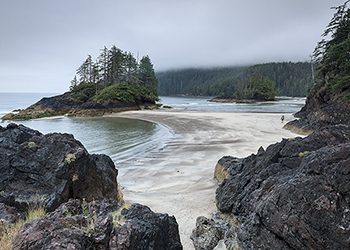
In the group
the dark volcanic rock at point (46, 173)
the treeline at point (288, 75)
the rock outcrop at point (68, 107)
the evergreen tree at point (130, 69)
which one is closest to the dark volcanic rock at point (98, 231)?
the dark volcanic rock at point (46, 173)

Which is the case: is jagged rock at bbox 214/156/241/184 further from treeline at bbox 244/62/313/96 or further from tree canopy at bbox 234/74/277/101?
treeline at bbox 244/62/313/96

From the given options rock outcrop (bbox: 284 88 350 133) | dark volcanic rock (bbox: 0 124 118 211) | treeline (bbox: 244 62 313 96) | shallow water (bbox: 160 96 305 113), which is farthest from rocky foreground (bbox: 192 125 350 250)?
treeline (bbox: 244 62 313 96)

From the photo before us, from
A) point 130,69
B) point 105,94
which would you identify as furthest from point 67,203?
point 130,69

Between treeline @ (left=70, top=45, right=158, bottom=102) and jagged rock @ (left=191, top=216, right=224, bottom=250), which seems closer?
jagged rock @ (left=191, top=216, right=224, bottom=250)

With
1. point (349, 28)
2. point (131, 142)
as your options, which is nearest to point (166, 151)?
point (131, 142)

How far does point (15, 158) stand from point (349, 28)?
3091 centimetres

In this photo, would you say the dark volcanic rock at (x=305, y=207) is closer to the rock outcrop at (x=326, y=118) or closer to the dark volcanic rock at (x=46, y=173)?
the dark volcanic rock at (x=46, y=173)

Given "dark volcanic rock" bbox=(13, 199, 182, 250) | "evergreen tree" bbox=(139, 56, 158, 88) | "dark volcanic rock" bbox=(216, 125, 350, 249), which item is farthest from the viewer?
"evergreen tree" bbox=(139, 56, 158, 88)

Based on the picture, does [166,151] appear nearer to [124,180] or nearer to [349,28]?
[124,180]

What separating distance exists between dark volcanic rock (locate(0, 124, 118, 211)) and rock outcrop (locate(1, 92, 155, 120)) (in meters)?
32.8

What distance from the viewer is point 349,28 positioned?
2136 cm

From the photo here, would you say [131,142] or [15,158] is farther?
[131,142]

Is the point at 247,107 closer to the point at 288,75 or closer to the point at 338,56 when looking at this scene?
the point at 338,56

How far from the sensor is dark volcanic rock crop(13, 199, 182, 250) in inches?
78.1
